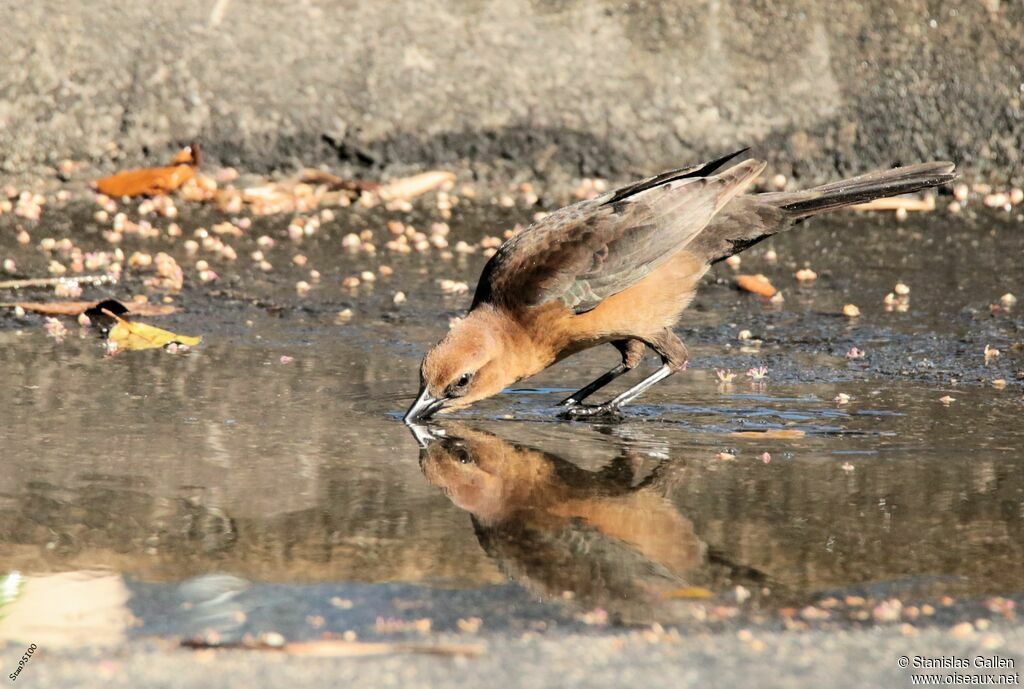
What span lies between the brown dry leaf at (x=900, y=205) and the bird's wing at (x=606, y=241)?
268 centimetres

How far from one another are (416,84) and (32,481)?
4.66m

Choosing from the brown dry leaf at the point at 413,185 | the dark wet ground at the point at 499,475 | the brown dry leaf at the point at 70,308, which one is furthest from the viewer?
the brown dry leaf at the point at 413,185

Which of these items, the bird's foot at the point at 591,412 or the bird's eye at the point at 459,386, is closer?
the bird's eye at the point at 459,386

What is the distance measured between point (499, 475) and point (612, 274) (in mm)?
1364

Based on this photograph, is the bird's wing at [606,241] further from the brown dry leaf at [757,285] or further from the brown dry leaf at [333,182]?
the brown dry leaf at [333,182]

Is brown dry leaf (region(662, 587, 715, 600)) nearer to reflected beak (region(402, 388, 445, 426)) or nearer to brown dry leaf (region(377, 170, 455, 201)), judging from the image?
reflected beak (region(402, 388, 445, 426))

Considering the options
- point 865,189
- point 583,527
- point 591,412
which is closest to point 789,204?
point 865,189

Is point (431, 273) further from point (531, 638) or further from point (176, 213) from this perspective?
point (531, 638)

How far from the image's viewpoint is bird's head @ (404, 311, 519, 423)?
213 inches

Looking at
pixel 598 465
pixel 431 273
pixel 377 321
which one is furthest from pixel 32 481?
pixel 431 273

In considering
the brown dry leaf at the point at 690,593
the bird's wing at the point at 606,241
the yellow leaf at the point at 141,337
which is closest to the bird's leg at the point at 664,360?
the bird's wing at the point at 606,241

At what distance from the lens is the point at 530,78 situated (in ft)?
28.7

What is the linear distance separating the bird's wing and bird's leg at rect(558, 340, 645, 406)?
1.07 feet

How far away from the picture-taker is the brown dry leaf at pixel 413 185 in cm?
863
